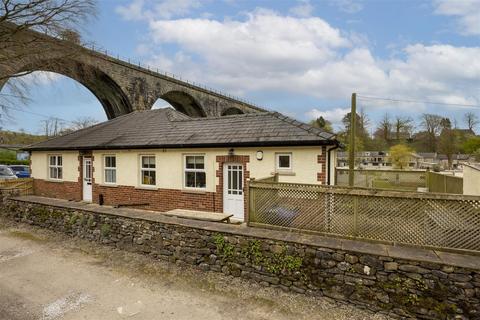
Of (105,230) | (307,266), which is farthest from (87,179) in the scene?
(307,266)

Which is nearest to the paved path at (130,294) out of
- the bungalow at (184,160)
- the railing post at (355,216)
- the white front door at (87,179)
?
the railing post at (355,216)

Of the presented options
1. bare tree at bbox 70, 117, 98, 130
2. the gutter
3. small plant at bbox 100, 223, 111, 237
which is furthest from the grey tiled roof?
bare tree at bbox 70, 117, 98, 130

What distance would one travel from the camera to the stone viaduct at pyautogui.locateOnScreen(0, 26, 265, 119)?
539 inches

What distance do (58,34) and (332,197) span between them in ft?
47.1

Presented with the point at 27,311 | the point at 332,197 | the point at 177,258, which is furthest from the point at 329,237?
the point at 27,311

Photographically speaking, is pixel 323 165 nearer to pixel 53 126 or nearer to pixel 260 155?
pixel 260 155

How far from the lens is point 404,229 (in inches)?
186

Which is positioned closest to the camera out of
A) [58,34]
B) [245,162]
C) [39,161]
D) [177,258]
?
[177,258]

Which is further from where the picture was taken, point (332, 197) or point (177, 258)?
point (177, 258)

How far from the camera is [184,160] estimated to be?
10.2m

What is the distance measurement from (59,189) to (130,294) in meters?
11.3

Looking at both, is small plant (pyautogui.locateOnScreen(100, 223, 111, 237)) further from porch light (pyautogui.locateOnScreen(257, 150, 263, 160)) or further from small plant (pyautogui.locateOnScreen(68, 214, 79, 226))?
porch light (pyautogui.locateOnScreen(257, 150, 263, 160))

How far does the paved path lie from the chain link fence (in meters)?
1.29

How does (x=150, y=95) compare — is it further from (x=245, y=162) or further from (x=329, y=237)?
(x=329, y=237)
